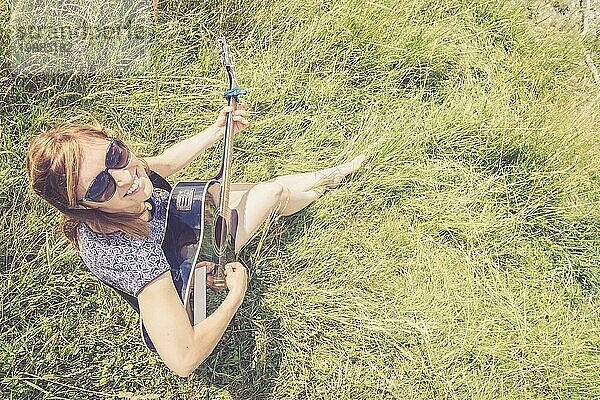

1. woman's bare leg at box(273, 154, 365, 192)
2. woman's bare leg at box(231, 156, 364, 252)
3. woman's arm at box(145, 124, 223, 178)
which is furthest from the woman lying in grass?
woman's bare leg at box(273, 154, 365, 192)

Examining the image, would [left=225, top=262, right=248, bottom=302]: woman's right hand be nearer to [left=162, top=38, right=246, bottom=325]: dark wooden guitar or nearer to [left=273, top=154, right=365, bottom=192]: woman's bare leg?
[left=162, top=38, right=246, bottom=325]: dark wooden guitar

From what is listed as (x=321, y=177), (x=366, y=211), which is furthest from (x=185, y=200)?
(x=366, y=211)

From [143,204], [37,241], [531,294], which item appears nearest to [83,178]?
[143,204]

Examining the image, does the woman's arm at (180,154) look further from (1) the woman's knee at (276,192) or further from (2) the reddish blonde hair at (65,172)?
(2) the reddish blonde hair at (65,172)

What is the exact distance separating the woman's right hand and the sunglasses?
0.55 metres

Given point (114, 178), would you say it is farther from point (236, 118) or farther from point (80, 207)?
point (236, 118)

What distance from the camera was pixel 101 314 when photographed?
95.0 inches

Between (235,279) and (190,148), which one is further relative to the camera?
(190,148)

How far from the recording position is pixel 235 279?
195 cm

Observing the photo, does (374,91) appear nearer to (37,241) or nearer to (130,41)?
(130,41)

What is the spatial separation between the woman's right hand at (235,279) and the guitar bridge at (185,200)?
0.28 meters

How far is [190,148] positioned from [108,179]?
0.57 meters

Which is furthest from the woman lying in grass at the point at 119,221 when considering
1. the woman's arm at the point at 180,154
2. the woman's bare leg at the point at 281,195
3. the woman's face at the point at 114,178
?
the woman's bare leg at the point at 281,195

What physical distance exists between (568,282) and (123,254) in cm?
177
